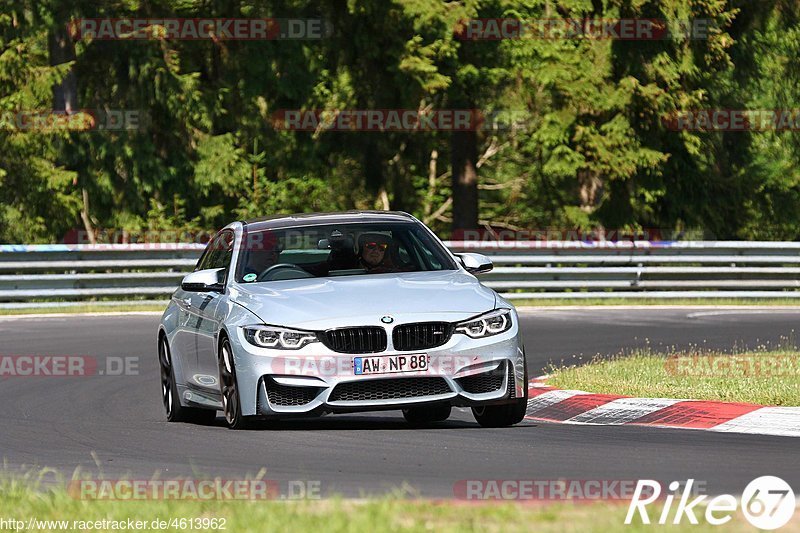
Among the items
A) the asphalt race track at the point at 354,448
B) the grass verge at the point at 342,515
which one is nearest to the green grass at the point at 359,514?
the grass verge at the point at 342,515

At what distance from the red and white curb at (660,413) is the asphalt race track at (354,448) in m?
0.37

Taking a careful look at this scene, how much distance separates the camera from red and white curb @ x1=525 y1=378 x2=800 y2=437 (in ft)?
35.2

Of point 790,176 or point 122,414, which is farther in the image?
point 790,176

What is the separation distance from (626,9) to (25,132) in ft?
43.9

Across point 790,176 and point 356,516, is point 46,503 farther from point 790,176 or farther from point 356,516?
point 790,176

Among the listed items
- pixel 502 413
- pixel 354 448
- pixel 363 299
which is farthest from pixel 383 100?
pixel 354 448

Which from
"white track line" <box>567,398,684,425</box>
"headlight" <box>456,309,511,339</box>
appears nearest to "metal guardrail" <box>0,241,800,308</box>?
"white track line" <box>567,398,684,425</box>

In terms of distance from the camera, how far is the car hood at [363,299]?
10.5 metres

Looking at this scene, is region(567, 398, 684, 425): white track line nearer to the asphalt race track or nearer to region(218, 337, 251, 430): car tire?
the asphalt race track

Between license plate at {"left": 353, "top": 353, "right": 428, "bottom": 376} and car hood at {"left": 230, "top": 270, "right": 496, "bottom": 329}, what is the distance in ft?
0.75

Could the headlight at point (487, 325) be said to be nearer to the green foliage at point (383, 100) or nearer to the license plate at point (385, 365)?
the license plate at point (385, 365)

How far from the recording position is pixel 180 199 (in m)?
40.5

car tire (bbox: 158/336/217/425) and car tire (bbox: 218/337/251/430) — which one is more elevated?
car tire (bbox: 218/337/251/430)

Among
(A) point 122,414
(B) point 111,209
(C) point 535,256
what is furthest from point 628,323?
(B) point 111,209
